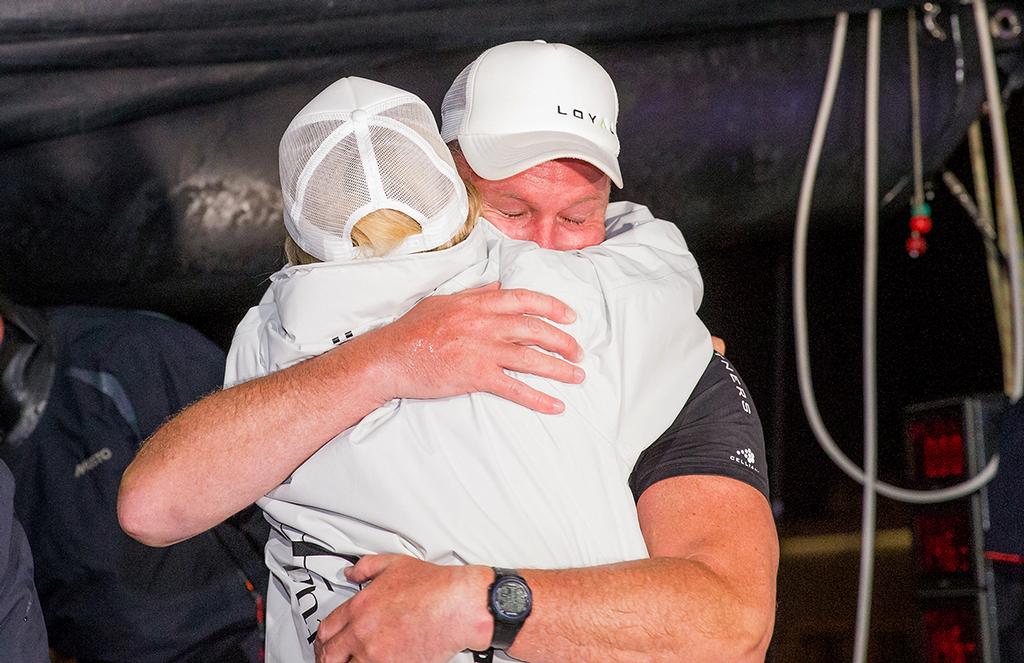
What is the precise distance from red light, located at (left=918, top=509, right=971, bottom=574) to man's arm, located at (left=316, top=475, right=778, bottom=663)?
126cm

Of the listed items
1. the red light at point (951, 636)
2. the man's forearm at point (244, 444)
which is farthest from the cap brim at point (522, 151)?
the red light at point (951, 636)

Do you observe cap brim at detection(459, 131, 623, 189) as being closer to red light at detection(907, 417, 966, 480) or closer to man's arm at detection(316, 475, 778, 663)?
man's arm at detection(316, 475, 778, 663)

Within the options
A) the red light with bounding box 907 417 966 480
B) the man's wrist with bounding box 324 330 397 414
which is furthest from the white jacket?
the red light with bounding box 907 417 966 480

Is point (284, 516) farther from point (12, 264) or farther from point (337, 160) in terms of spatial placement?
point (12, 264)

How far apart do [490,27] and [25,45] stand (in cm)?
71

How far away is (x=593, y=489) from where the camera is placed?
3.96 feet

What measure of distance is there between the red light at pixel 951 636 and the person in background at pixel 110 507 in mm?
1393

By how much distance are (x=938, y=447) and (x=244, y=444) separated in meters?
1.68

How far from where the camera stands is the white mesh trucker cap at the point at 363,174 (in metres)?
1.29

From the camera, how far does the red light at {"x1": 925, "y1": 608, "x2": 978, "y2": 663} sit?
229cm

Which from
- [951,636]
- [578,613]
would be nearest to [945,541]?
[951,636]

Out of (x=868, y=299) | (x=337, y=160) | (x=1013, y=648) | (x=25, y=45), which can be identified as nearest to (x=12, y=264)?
(x=25, y=45)

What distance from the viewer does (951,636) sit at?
234cm

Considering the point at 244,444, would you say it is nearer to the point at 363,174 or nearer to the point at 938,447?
the point at 363,174
